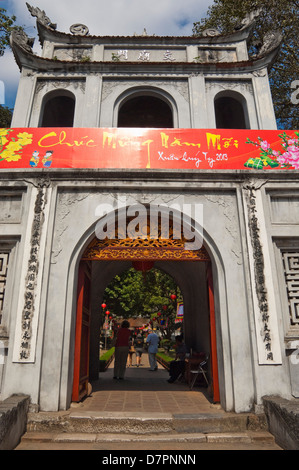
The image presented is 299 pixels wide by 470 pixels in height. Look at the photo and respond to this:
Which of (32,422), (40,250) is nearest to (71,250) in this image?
(40,250)

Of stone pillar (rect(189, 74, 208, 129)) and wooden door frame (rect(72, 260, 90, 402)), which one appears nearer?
wooden door frame (rect(72, 260, 90, 402))

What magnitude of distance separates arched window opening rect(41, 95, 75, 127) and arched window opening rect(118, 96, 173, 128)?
1.56 meters

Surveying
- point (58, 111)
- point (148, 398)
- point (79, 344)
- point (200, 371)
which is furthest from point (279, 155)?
point (58, 111)

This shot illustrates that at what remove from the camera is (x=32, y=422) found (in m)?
4.55

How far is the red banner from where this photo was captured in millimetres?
6121

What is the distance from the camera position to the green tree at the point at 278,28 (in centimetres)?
Result: 1058

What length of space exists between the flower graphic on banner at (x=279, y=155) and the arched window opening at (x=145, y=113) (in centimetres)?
392

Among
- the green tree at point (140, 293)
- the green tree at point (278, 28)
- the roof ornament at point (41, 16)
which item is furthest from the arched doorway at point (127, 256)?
the green tree at point (140, 293)

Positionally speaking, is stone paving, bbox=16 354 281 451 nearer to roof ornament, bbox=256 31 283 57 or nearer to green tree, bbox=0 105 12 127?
roof ornament, bbox=256 31 283 57

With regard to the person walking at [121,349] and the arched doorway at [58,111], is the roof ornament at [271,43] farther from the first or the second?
the person walking at [121,349]

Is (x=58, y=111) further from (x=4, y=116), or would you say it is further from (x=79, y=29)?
(x=4, y=116)

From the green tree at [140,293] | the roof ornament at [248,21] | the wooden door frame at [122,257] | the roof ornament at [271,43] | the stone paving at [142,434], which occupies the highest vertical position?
the roof ornament at [248,21]

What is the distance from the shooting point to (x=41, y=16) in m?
8.44

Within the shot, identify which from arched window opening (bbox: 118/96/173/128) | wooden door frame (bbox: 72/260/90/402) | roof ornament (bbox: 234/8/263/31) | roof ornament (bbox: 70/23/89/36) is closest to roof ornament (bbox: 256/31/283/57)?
roof ornament (bbox: 234/8/263/31)
